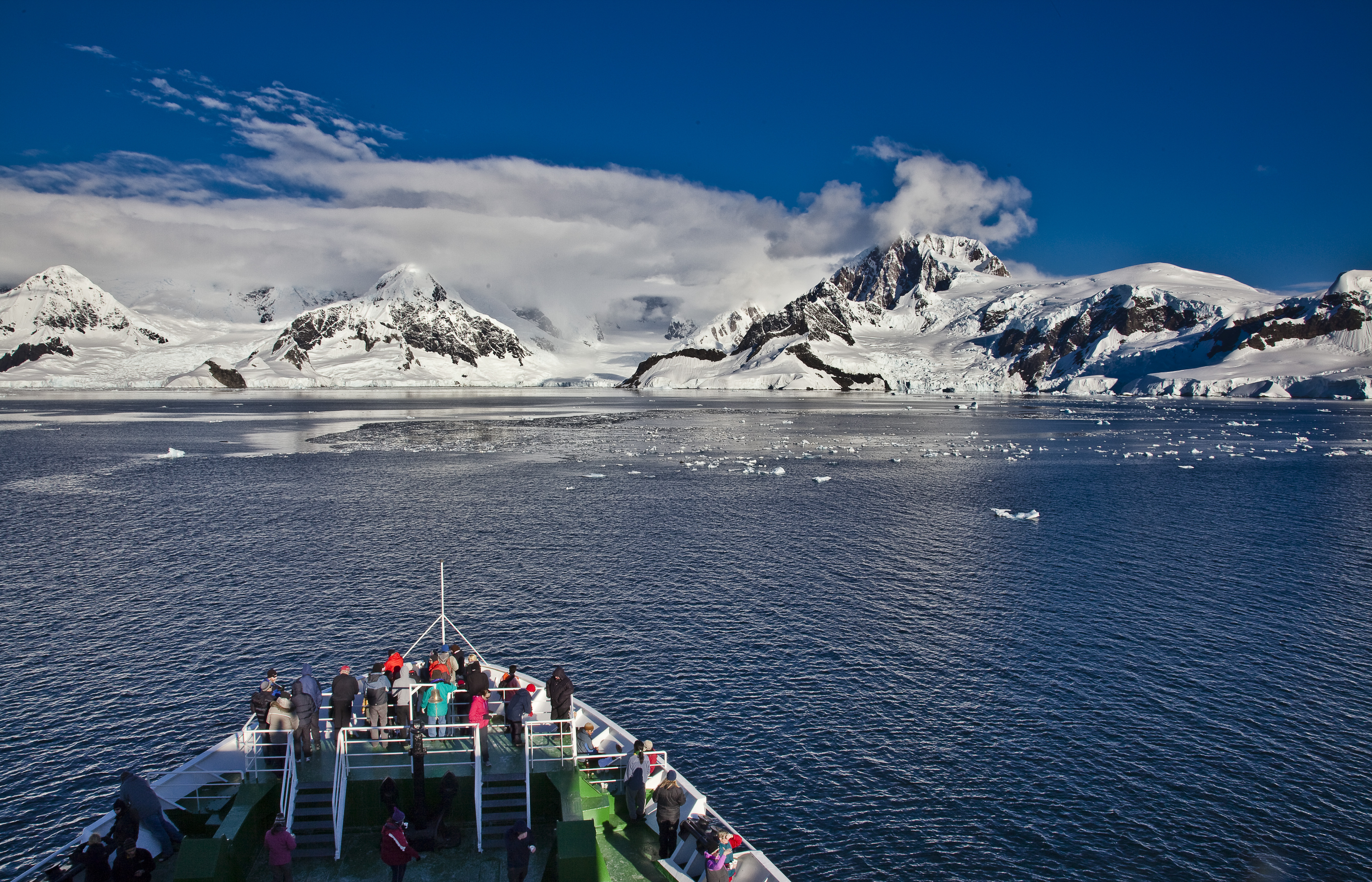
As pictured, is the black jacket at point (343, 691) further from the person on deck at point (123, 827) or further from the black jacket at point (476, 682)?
the person on deck at point (123, 827)

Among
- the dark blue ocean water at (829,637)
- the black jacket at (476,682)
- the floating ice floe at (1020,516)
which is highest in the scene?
the black jacket at (476,682)

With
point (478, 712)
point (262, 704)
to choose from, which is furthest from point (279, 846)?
point (262, 704)

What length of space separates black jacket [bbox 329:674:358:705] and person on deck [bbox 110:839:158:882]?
5.04 metres

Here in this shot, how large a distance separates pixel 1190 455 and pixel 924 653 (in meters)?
89.1

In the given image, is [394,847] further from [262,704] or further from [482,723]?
[262,704]

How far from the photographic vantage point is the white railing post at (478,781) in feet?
62.8

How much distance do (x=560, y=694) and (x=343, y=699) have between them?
569 cm

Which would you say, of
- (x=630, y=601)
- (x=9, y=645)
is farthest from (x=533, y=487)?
(x=9, y=645)

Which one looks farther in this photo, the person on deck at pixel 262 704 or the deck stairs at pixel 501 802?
the person on deck at pixel 262 704

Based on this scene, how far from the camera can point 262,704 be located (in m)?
21.8

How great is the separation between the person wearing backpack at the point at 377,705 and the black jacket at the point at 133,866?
208 inches

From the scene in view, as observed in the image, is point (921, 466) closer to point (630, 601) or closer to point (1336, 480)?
point (1336, 480)

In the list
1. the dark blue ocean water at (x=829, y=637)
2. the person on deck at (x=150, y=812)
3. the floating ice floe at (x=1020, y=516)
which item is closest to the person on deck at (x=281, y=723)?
the person on deck at (x=150, y=812)

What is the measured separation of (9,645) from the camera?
34.2 meters
